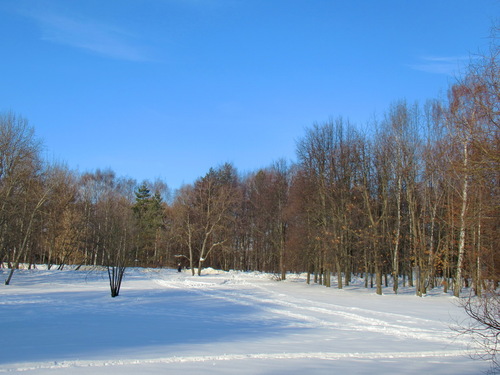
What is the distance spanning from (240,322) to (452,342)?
21.8 ft

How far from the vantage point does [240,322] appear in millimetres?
14828

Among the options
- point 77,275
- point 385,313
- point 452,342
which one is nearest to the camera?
point 452,342

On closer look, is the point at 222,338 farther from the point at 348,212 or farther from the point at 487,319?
the point at 348,212

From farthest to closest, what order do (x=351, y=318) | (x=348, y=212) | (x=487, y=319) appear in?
(x=348, y=212)
(x=351, y=318)
(x=487, y=319)

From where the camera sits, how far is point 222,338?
38.0 feet

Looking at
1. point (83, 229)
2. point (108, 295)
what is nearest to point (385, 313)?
point (108, 295)

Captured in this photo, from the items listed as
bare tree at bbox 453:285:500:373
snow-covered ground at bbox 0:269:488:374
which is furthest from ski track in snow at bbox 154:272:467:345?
bare tree at bbox 453:285:500:373

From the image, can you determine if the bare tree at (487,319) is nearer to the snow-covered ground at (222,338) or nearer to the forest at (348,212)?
the snow-covered ground at (222,338)

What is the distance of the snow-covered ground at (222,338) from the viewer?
27.0ft

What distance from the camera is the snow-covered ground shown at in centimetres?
822

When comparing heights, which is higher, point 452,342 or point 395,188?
point 395,188

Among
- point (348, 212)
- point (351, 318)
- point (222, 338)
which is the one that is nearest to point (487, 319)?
point (222, 338)

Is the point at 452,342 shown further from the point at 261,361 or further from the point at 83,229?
the point at 83,229

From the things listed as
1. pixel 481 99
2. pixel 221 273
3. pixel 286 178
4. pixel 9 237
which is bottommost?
pixel 221 273
